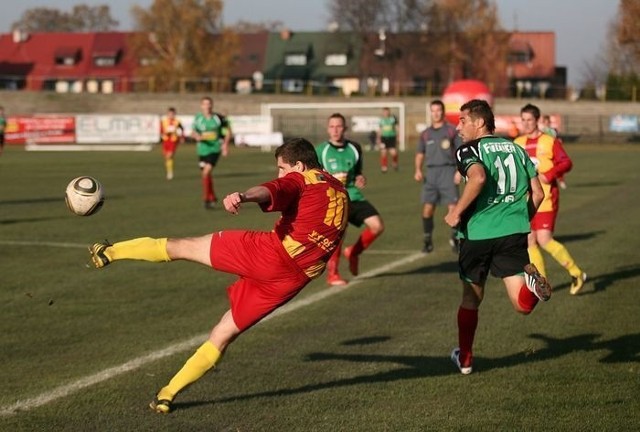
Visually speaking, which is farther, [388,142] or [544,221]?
[388,142]

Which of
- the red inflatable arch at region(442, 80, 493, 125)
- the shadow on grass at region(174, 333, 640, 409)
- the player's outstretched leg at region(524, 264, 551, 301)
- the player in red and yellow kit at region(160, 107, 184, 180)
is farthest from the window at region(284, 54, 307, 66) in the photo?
the player's outstretched leg at region(524, 264, 551, 301)

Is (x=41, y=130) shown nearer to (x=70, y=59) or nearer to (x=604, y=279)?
(x=604, y=279)

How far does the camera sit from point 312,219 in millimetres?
6488

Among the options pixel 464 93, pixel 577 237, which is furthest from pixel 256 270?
pixel 464 93

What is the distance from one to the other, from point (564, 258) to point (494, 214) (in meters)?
4.51

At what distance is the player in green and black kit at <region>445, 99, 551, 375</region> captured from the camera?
7488 mm

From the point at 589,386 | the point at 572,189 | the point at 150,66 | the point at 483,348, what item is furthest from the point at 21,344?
the point at 150,66

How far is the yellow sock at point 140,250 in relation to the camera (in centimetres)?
662

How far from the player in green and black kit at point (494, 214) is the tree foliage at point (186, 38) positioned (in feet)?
261

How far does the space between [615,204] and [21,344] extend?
Answer: 1741cm

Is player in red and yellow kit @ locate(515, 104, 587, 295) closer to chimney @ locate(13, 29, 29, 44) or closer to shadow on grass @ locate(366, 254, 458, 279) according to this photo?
shadow on grass @ locate(366, 254, 458, 279)

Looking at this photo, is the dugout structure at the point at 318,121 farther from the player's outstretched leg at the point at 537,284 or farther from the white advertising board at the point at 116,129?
the player's outstretched leg at the point at 537,284

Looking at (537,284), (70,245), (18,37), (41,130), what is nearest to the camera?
(537,284)

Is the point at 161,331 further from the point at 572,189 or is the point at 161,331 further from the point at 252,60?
the point at 252,60
